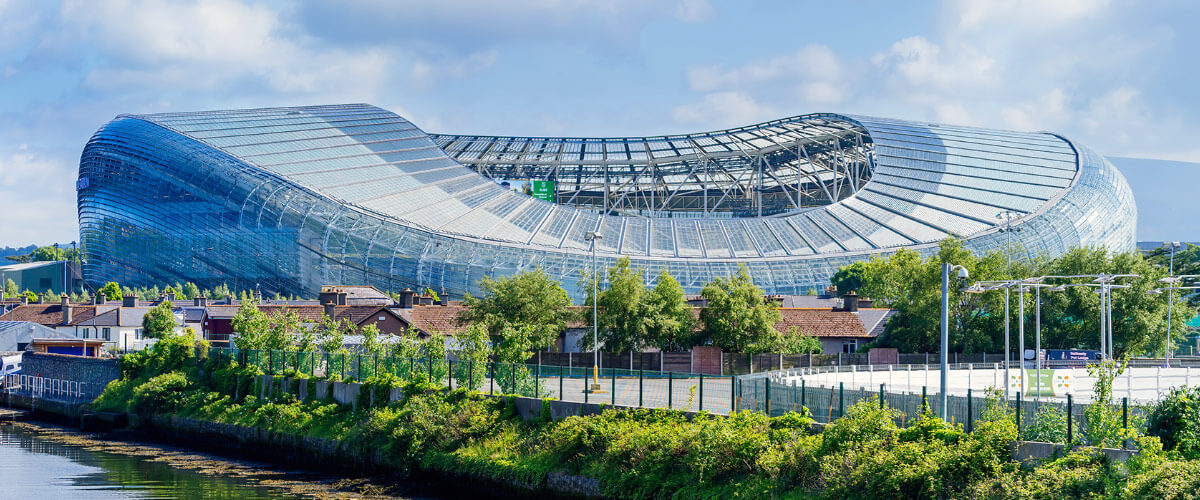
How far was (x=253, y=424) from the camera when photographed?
52344 mm

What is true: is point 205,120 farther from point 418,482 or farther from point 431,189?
point 418,482

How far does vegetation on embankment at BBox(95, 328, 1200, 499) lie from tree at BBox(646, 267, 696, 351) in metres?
23.5

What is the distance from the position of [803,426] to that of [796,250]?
87.9 m

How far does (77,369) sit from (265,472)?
29468mm

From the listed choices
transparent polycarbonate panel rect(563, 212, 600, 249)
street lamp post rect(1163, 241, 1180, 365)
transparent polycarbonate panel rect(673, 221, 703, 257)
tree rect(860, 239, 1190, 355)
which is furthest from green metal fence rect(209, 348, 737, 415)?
transparent polycarbonate panel rect(673, 221, 703, 257)

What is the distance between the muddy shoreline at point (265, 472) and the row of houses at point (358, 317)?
15995mm

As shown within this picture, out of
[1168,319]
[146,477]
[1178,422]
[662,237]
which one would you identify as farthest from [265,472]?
[662,237]

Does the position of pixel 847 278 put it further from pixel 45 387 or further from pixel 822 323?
pixel 45 387

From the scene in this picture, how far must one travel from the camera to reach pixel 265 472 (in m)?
45.7

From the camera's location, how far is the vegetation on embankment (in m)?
25.3

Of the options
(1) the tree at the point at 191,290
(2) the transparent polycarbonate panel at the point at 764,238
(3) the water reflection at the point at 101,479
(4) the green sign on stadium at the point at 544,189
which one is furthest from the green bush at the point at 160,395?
(4) the green sign on stadium at the point at 544,189

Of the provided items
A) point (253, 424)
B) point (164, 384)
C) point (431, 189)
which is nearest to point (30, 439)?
point (164, 384)

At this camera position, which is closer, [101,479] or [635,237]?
[101,479]

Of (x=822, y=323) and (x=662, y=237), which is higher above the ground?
(x=662, y=237)
